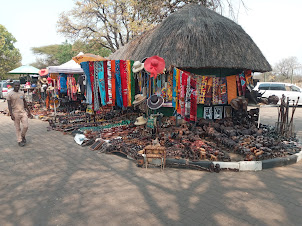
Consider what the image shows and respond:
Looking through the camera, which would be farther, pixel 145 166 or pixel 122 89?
pixel 122 89

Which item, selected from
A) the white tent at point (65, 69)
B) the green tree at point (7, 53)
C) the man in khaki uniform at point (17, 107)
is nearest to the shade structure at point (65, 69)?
the white tent at point (65, 69)

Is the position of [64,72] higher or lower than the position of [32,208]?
higher

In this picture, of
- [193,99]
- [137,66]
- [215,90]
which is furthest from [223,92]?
[137,66]

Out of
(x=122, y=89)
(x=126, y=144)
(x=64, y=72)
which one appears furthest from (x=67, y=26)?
(x=126, y=144)

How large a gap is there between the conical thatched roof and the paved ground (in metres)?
3.96

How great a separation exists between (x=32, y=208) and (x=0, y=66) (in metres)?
39.9

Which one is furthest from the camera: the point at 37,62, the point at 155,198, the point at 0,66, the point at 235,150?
the point at 37,62

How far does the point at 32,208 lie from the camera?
3486 millimetres

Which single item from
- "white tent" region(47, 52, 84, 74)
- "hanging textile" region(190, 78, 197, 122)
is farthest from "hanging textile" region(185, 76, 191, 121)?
"white tent" region(47, 52, 84, 74)

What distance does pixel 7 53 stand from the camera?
3562 centimetres

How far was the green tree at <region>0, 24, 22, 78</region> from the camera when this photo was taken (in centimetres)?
A: 3538

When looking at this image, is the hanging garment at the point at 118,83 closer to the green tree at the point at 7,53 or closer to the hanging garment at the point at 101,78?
the hanging garment at the point at 101,78

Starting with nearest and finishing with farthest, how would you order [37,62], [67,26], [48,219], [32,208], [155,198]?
[48,219] < [32,208] < [155,198] < [67,26] < [37,62]

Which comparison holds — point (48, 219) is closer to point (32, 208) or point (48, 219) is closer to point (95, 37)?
point (32, 208)
